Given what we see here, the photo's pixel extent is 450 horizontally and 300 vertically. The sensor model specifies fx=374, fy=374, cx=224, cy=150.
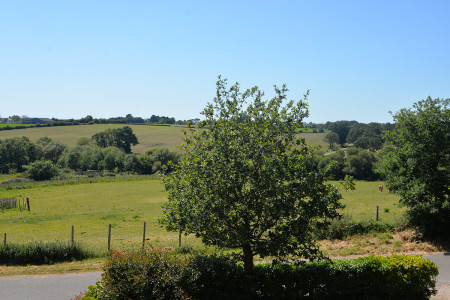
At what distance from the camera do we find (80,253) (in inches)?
781

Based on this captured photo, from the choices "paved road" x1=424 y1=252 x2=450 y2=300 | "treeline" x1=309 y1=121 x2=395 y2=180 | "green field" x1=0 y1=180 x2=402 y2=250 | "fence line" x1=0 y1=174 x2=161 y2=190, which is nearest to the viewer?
"paved road" x1=424 y1=252 x2=450 y2=300

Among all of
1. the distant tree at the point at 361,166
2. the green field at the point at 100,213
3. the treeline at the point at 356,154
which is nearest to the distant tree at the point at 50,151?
the green field at the point at 100,213

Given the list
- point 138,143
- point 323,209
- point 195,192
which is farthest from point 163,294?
point 138,143

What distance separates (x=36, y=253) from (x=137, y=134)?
456 feet

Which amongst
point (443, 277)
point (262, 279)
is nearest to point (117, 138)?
point (443, 277)

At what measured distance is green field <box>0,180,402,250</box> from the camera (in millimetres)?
26641

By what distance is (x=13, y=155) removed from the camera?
10419cm

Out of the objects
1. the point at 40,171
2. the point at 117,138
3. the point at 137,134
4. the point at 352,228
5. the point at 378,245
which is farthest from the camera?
the point at 137,134

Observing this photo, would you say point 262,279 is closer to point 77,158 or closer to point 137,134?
point 77,158

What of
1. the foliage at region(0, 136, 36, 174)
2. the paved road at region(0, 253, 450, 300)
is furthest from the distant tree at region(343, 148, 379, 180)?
the foliage at region(0, 136, 36, 174)

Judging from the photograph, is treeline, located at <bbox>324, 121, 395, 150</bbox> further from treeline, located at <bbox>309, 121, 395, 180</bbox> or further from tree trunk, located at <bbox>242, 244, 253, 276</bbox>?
tree trunk, located at <bbox>242, 244, 253, 276</bbox>

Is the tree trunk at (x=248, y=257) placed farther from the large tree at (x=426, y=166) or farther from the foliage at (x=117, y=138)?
the foliage at (x=117, y=138)

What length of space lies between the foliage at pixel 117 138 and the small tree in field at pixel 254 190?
422 feet

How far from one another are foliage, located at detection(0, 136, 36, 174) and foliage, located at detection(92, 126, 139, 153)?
33.0 m
